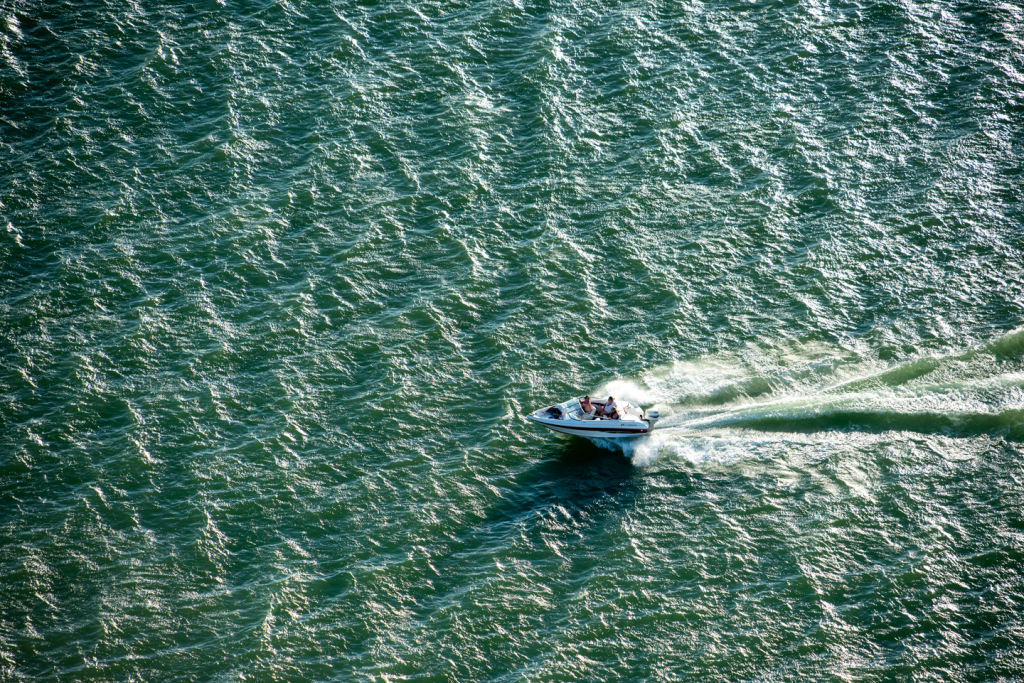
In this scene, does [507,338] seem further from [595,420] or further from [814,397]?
[814,397]

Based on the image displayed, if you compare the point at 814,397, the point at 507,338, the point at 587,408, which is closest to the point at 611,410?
the point at 587,408

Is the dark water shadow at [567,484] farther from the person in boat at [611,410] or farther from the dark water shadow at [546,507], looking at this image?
the person in boat at [611,410]

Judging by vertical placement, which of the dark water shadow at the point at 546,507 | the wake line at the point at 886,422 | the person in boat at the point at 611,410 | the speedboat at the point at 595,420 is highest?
the wake line at the point at 886,422

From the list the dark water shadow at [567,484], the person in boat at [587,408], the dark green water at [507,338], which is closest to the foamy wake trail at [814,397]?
the dark green water at [507,338]

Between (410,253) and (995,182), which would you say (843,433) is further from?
(410,253)

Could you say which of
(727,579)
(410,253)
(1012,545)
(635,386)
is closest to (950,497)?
(1012,545)

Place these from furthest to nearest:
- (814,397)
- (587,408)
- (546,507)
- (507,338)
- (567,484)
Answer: (507,338)
(814,397)
(587,408)
(567,484)
(546,507)
